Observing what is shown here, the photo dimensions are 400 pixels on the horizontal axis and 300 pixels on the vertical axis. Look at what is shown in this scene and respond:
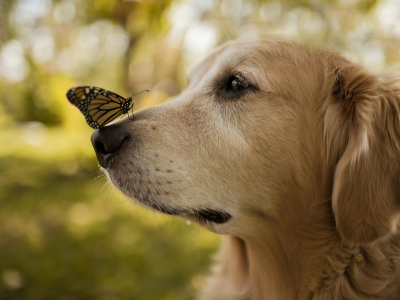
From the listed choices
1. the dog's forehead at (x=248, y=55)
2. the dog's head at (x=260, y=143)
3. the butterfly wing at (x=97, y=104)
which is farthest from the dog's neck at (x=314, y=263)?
the butterfly wing at (x=97, y=104)

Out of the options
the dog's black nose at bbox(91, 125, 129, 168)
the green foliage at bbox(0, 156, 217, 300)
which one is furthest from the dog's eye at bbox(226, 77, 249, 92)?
the green foliage at bbox(0, 156, 217, 300)

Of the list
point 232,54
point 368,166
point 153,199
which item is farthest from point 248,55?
point 153,199

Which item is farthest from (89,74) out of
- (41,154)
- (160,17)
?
(160,17)

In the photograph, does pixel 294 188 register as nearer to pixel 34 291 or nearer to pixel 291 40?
pixel 291 40

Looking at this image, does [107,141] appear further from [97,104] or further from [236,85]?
[236,85]

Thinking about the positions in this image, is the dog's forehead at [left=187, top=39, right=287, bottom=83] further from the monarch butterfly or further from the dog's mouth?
the dog's mouth

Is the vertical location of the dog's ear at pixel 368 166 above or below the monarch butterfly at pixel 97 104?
below

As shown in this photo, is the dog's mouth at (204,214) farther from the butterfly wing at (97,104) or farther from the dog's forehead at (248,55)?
the dog's forehead at (248,55)
